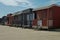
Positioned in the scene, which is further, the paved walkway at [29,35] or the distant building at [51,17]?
the distant building at [51,17]

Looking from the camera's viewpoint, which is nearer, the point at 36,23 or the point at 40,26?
the point at 40,26

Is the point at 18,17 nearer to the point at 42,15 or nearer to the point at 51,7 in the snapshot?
the point at 42,15

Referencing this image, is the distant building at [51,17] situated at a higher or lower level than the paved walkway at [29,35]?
higher

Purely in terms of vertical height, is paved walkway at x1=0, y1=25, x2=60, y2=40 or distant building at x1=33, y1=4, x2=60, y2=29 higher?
distant building at x1=33, y1=4, x2=60, y2=29

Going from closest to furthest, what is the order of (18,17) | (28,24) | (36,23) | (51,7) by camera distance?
Result: (51,7) → (36,23) → (28,24) → (18,17)

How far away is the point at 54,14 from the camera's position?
33219 millimetres

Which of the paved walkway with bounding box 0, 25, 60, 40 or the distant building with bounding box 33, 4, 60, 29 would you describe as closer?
the paved walkway with bounding box 0, 25, 60, 40

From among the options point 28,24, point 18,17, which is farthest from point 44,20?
point 18,17

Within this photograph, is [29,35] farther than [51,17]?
No

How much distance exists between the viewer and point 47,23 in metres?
33.2

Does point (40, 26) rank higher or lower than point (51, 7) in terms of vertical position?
lower

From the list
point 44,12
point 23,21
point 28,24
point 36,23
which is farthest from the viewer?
point 23,21

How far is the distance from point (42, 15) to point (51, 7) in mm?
3604

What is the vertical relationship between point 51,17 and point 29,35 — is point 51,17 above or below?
above
